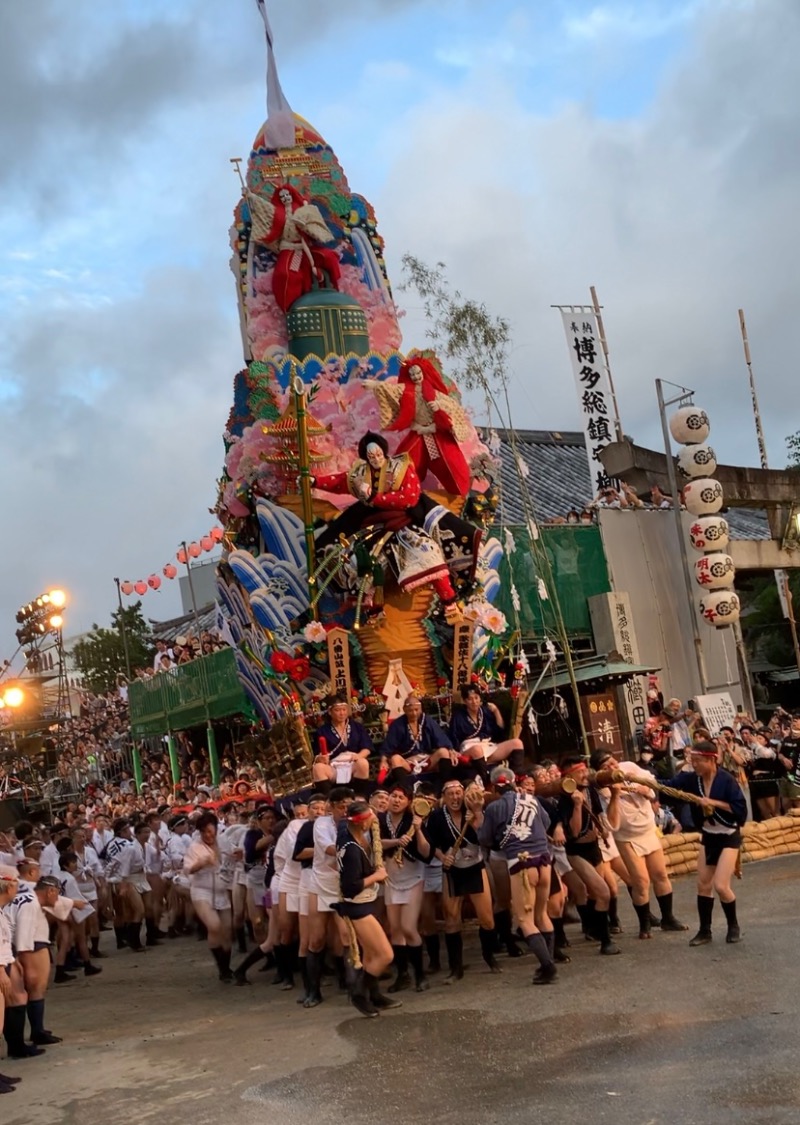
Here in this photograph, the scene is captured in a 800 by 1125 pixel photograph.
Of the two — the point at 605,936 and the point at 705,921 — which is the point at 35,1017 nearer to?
the point at 605,936

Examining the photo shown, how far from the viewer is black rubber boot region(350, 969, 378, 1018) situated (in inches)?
390

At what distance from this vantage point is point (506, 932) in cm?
1191

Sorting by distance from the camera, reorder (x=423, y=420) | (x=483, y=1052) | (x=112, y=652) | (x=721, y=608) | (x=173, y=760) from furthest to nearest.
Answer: (x=112, y=652) < (x=173, y=760) < (x=721, y=608) < (x=423, y=420) < (x=483, y=1052)

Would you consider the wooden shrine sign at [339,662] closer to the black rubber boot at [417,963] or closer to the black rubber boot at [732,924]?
the black rubber boot at [417,963]

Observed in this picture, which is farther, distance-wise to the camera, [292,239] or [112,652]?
[112,652]

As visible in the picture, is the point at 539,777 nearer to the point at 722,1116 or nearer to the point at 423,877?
the point at 423,877

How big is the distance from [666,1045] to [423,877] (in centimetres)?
367

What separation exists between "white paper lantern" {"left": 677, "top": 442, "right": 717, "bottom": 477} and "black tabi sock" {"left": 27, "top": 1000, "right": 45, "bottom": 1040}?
15.5 meters

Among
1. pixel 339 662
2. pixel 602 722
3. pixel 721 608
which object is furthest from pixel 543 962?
pixel 721 608

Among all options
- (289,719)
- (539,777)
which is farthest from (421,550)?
(539,777)

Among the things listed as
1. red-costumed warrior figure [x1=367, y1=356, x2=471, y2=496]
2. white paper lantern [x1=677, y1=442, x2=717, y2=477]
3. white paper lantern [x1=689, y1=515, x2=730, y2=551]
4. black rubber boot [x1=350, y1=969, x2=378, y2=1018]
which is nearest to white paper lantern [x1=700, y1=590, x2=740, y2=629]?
white paper lantern [x1=689, y1=515, x2=730, y2=551]

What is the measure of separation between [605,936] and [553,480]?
19.5 m

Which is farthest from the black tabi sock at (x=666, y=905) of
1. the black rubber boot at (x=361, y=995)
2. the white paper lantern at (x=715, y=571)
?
the white paper lantern at (x=715, y=571)

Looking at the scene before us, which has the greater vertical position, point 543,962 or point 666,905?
point 666,905
